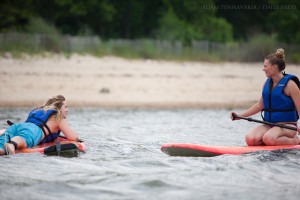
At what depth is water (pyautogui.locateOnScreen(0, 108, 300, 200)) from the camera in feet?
19.8

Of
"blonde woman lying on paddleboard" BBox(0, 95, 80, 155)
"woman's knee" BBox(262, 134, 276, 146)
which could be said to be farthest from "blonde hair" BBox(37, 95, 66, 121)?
"woman's knee" BBox(262, 134, 276, 146)

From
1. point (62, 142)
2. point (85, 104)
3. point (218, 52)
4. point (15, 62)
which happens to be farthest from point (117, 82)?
point (62, 142)

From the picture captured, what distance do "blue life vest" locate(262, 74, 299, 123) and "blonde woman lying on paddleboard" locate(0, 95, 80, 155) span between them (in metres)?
2.68

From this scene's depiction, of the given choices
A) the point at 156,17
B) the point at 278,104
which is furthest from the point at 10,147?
the point at 156,17

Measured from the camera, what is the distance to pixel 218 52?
21719mm

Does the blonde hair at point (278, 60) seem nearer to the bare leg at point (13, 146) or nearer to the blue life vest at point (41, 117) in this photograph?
the blue life vest at point (41, 117)

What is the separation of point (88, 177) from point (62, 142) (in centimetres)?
132


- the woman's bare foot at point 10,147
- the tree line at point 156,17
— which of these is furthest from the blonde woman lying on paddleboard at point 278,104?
the tree line at point 156,17

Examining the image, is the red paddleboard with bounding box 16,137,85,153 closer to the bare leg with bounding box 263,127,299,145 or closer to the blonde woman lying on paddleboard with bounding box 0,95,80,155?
the blonde woman lying on paddleboard with bounding box 0,95,80,155

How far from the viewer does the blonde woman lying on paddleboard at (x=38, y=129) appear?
739 centimetres

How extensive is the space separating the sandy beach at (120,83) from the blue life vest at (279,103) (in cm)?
710

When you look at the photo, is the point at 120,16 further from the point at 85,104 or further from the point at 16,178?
the point at 16,178

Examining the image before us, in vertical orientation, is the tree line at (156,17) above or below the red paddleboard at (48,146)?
above

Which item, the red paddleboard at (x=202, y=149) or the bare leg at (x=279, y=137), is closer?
the red paddleboard at (x=202, y=149)
